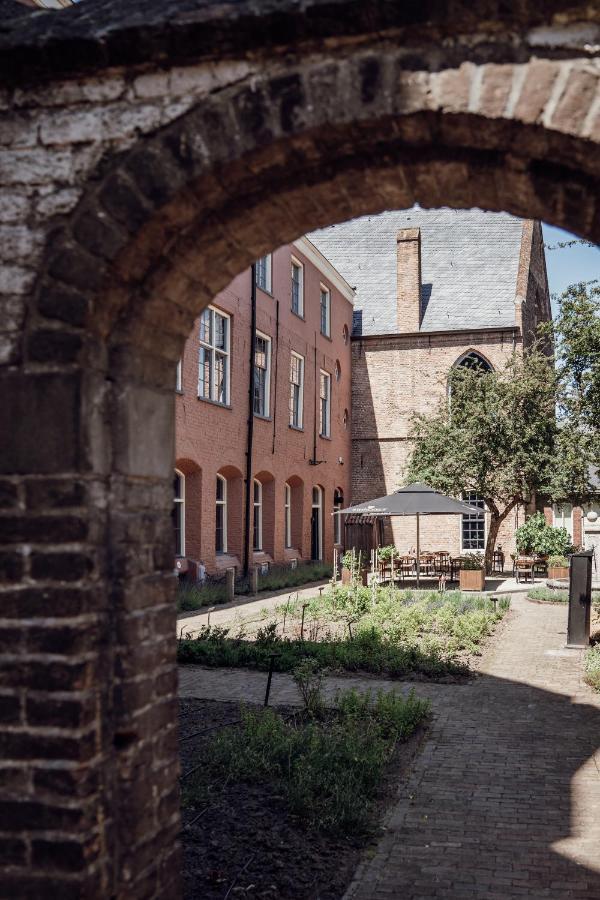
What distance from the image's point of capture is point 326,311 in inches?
1142

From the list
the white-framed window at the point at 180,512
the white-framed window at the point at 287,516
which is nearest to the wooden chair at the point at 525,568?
the white-framed window at the point at 287,516

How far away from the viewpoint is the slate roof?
30812 mm

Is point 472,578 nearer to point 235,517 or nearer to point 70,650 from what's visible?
point 235,517

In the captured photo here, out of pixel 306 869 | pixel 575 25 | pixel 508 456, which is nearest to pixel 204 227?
pixel 575 25

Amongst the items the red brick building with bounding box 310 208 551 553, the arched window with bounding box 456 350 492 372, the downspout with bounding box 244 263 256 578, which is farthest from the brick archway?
the arched window with bounding box 456 350 492 372

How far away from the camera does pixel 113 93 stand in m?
3.37

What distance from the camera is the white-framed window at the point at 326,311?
28859 millimetres

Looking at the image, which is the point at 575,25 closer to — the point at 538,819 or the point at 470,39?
the point at 470,39

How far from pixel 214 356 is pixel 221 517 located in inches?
158

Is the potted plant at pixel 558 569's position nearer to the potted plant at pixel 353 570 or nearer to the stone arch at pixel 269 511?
the potted plant at pixel 353 570

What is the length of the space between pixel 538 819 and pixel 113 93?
15.4 ft

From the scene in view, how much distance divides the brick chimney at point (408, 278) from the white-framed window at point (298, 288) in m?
5.78

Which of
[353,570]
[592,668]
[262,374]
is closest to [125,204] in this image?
[592,668]

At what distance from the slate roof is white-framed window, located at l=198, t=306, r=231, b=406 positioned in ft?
37.6
